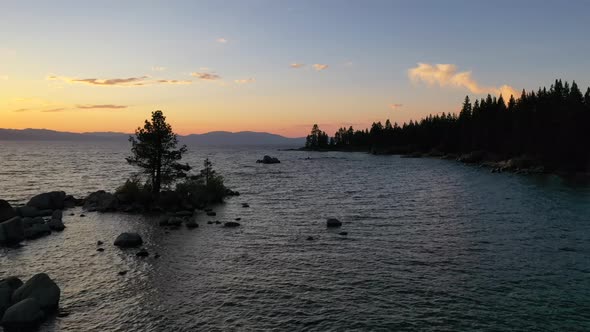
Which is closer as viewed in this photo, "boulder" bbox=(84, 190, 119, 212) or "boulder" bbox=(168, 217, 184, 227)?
"boulder" bbox=(168, 217, 184, 227)

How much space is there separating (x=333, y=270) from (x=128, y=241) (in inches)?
839

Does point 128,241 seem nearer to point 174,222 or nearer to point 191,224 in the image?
point 191,224

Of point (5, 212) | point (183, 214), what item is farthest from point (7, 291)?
point (183, 214)

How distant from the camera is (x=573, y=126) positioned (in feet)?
364

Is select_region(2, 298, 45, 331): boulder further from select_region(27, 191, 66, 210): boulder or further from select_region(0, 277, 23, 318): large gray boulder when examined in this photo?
select_region(27, 191, 66, 210): boulder

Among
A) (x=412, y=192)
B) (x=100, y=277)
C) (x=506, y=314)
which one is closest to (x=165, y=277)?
(x=100, y=277)

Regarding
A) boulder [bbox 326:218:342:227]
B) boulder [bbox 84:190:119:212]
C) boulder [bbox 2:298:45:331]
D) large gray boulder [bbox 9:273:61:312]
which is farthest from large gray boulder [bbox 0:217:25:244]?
boulder [bbox 326:218:342:227]

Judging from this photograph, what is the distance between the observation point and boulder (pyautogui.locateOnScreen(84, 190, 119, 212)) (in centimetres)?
6234

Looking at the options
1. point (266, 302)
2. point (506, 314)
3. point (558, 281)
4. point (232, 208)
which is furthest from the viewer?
point (232, 208)

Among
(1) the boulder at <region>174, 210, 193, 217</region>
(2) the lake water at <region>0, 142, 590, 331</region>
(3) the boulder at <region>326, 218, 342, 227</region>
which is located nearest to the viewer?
(2) the lake water at <region>0, 142, 590, 331</region>

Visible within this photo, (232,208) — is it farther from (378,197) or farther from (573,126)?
(573,126)

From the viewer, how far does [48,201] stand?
6238cm

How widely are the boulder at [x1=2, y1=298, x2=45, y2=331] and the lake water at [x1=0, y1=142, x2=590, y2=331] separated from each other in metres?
0.89

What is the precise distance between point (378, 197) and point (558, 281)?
44.6 meters
